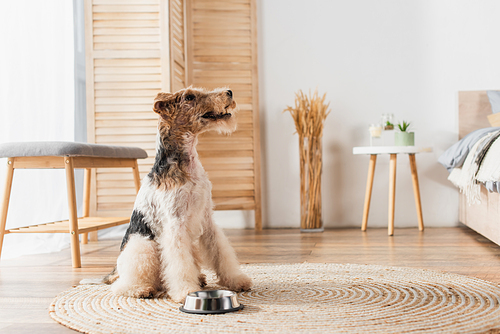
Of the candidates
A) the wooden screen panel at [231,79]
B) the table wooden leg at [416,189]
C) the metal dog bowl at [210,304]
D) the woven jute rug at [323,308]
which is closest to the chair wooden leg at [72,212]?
the woven jute rug at [323,308]

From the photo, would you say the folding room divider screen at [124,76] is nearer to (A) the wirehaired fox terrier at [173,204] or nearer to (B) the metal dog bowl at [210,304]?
(A) the wirehaired fox terrier at [173,204]

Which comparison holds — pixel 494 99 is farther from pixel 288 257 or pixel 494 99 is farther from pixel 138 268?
pixel 138 268

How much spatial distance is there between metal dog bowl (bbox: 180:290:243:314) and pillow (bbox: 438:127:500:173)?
2215mm

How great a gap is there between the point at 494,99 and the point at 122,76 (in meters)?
2.71

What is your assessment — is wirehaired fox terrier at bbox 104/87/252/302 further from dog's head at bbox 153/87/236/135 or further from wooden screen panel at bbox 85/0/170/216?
wooden screen panel at bbox 85/0/170/216

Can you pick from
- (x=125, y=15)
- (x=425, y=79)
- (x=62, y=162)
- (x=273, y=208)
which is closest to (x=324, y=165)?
(x=273, y=208)

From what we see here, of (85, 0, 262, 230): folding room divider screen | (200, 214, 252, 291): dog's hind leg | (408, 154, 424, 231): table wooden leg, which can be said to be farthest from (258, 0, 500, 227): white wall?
Result: (200, 214, 252, 291): dog's hind leg

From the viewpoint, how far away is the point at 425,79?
3668 mm

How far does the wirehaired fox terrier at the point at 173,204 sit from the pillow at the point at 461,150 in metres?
2.07

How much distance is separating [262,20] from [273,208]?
1.60 metres

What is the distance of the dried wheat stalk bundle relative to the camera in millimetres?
3459

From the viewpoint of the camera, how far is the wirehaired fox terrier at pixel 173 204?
144cm

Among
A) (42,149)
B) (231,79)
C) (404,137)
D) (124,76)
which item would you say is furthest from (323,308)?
(231,79)

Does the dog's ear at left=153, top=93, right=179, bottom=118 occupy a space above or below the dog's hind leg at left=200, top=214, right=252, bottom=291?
above
